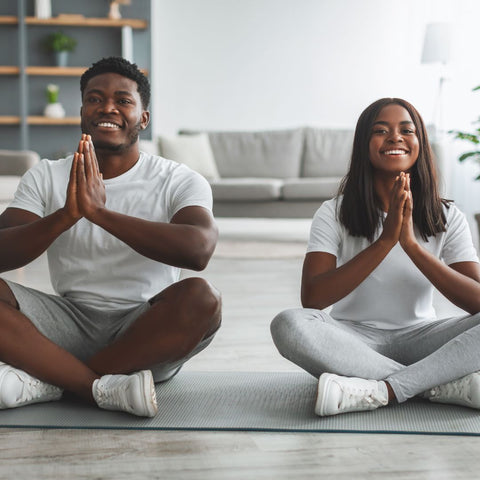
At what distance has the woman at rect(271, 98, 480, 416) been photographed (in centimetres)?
187

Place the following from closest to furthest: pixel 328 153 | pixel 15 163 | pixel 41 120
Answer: pixel 15 163 < pixel 328 153 < pixel 41 120

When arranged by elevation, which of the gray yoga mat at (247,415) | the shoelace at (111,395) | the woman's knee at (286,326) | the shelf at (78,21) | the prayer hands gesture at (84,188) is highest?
the shelf at (78,21)

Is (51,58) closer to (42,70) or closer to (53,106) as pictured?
(42,70)

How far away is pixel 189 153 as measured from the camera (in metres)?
6.19

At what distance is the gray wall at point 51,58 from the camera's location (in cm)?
733

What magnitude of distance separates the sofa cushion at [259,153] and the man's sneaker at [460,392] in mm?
4558

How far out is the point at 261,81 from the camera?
747 cm

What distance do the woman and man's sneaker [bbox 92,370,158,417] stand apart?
354mm

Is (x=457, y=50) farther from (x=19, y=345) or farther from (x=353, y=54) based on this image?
(x=19, y=345)

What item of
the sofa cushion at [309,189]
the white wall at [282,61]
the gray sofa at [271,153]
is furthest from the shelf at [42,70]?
the sofa cushion at [309,189]

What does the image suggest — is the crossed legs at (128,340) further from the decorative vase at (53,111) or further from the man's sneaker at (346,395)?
the decorative vase at (53,111)

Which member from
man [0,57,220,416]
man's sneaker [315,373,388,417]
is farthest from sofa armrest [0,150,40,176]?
man's sneaker [315,373,388,417]

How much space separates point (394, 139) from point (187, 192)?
1.80ft

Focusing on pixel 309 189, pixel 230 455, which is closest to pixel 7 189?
pixel 309 189
